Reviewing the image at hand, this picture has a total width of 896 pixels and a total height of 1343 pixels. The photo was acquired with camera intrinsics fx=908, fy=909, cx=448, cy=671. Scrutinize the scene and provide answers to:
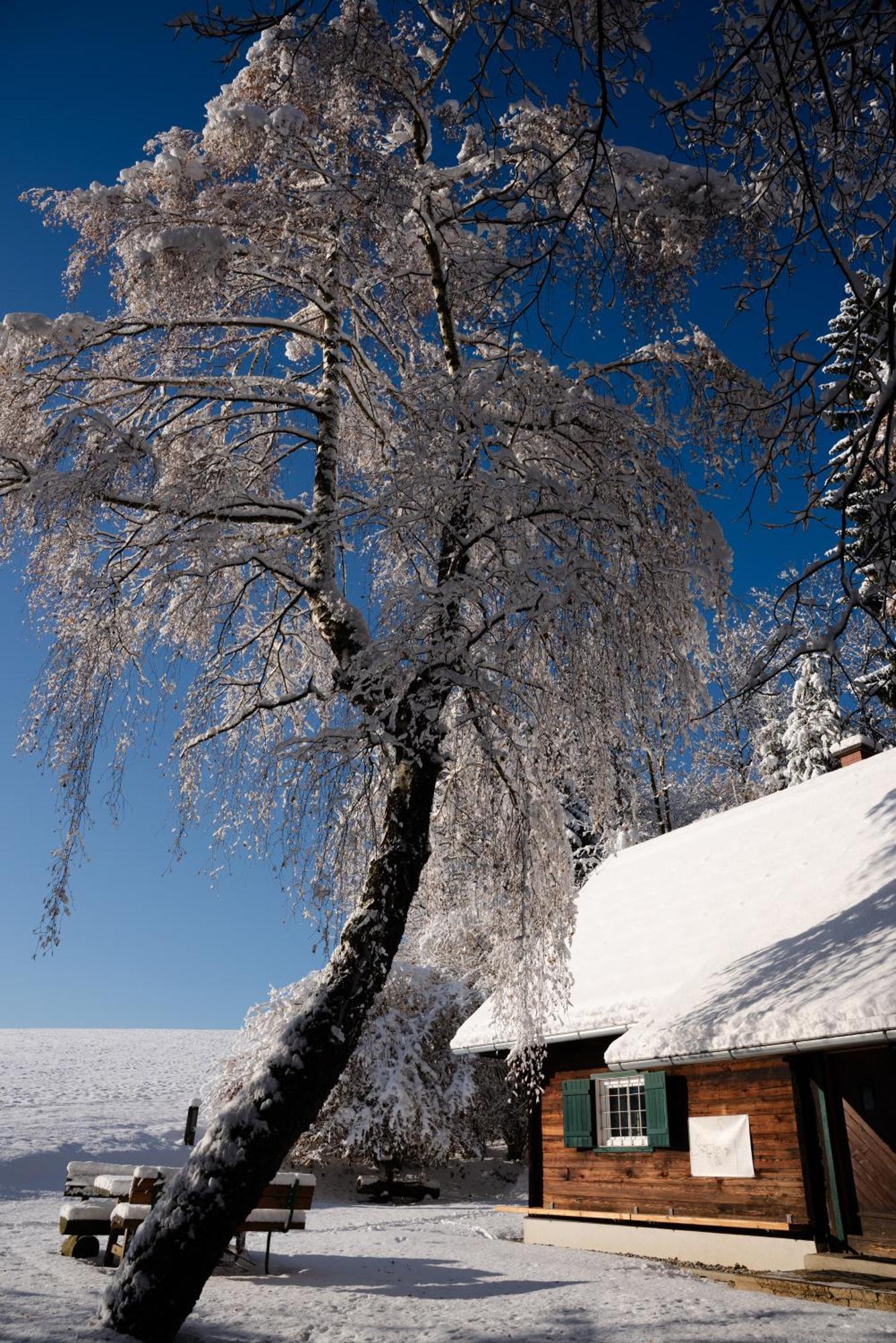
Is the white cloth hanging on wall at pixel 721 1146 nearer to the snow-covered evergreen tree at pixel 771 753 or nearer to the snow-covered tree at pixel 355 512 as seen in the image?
the snow-covered tree at pixel 355 512

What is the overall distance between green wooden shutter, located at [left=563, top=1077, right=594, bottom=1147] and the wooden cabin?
→ 0.02m

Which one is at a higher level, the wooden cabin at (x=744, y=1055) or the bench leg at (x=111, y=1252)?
the wooden cabin at (x=744, y=1055)

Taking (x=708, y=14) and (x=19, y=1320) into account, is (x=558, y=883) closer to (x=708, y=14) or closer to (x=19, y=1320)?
(x=19, y=1320)

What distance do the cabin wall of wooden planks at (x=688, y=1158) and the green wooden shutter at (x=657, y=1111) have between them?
0.42ft

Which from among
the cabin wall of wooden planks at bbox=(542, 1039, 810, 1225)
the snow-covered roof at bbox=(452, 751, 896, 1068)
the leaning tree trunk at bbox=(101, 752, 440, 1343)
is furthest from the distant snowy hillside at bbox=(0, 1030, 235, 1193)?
the leaning tree trunk at bbox=(101, 752, 440, 1343)

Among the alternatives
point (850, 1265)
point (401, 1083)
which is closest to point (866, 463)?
point (850, 1265)

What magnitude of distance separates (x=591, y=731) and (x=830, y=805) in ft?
25.5

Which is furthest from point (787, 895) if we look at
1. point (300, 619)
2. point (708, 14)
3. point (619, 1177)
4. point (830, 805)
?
point (708, 14)

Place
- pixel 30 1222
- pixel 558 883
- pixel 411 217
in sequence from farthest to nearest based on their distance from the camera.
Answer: pixel 30 1222 < pixel 558 883 < pixel 411 217

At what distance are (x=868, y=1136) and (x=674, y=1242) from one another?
2.66 meters

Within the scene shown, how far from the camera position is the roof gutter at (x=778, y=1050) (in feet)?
26.4

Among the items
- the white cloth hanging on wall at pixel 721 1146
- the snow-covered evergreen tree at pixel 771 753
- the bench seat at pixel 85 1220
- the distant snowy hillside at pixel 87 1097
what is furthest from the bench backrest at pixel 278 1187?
the snow-covered evergreen tree at pixel 771 753

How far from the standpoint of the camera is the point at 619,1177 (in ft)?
39.8

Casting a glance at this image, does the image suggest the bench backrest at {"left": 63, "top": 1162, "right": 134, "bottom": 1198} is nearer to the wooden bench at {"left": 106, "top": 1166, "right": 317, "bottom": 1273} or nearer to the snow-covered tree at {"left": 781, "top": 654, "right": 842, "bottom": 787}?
the wooden bench at {"left": 106, "top": 1166, "right": 317, "bottom": 1273}
